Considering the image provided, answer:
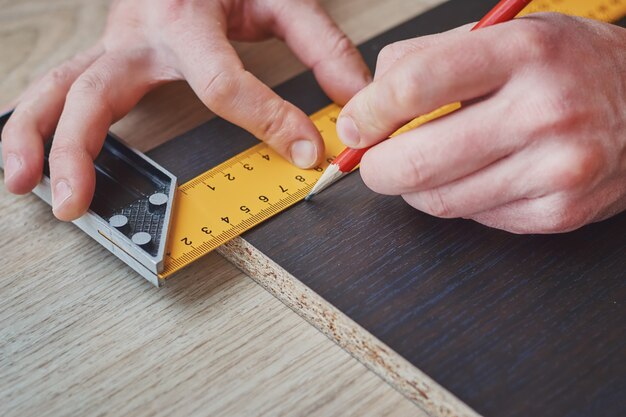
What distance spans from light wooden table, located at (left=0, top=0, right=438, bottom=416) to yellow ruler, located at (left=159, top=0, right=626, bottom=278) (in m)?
0.05

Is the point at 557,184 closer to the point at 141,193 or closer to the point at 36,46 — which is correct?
the point at 141,193

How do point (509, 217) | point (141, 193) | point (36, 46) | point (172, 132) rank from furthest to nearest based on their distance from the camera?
point (36, 46) < point (172, 132) < point (141, 193) < point (509, 217)

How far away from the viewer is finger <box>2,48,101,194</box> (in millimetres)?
1187

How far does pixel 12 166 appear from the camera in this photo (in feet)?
3.91

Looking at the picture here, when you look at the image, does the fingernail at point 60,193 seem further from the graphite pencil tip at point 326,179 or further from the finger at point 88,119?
the graphite pencil tip at point 326,179

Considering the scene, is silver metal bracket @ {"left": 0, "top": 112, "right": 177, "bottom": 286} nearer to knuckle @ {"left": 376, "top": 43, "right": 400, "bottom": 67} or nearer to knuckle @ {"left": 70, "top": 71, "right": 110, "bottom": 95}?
knuckle @ {"left": 70, "top": 71, "right": 110, "bottom": 95}

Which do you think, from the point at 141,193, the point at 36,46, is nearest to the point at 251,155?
the point at 141,193

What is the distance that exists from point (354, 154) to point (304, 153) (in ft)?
0.50

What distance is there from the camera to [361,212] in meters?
1.12

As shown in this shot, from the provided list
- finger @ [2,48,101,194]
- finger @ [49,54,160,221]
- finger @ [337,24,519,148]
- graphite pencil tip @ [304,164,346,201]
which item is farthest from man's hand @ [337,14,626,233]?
finger @ [2,48,101,194]

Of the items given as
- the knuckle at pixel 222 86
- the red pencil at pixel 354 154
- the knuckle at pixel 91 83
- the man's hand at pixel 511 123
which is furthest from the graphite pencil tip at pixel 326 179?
the knuckle at pixel 91 83

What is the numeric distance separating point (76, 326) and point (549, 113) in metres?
0.70

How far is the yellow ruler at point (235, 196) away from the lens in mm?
1079

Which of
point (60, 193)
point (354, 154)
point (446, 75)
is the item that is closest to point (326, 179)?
point (354, 154)
